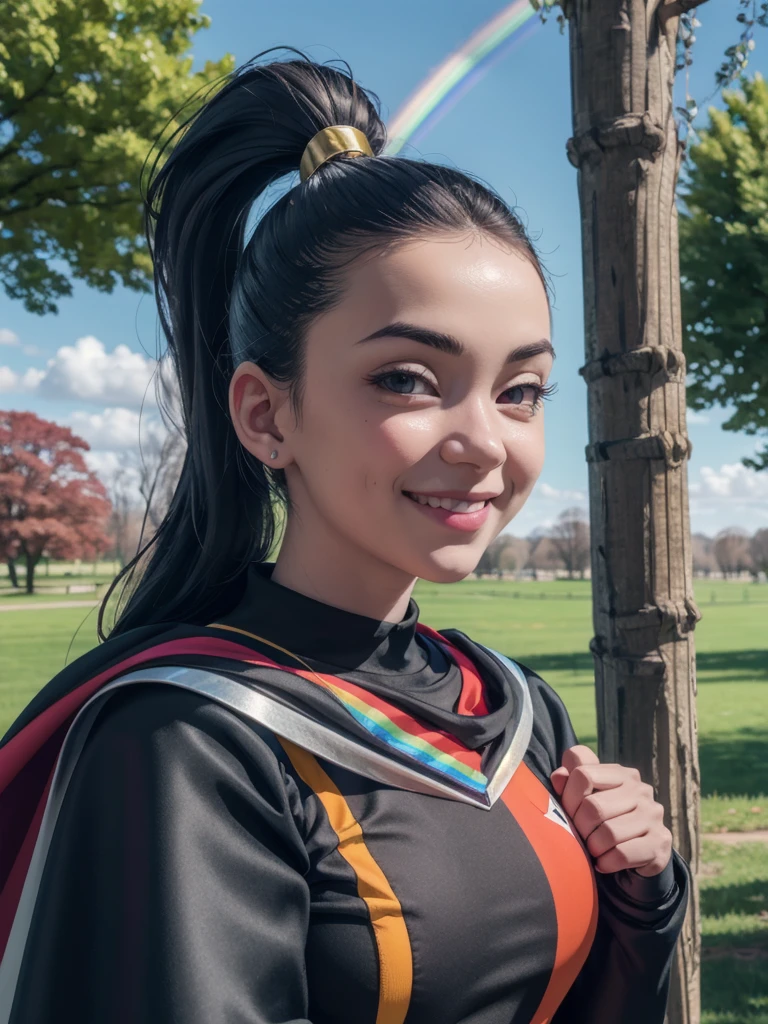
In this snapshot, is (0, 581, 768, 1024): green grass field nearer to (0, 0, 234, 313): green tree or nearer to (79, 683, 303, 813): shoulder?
(79, 683, 303, 813): shoulder

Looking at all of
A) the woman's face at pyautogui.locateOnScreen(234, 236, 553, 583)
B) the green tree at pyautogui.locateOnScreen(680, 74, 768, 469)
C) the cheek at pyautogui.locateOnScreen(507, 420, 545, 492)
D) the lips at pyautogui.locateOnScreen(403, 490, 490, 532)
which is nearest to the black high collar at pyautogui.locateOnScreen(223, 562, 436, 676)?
the woman's face at pyautogui.locateOnScreen(234, 236, 553, 583)

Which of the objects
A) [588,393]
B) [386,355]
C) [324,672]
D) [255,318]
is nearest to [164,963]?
[324,672]

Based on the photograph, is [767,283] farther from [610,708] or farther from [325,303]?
[325,303]

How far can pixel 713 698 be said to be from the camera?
14.0 metres

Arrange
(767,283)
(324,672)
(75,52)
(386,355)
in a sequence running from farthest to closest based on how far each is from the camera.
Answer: (767,283)
(75,52)
(324,672)
(386,355)

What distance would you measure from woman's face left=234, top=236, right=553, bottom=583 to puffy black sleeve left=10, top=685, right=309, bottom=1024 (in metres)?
0.46

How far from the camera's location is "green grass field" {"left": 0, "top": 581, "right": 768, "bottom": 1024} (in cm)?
498

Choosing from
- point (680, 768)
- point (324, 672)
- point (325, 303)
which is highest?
point (325, 303)

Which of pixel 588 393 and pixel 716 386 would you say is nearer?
A: pixel 588 393

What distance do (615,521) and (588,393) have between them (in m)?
0.38

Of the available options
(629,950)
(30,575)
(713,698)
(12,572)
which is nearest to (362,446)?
(629,950)

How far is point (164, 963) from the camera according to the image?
1.23 metres

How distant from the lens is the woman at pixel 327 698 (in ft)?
4.28

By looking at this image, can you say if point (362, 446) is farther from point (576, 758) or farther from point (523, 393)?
point (576, 758)
